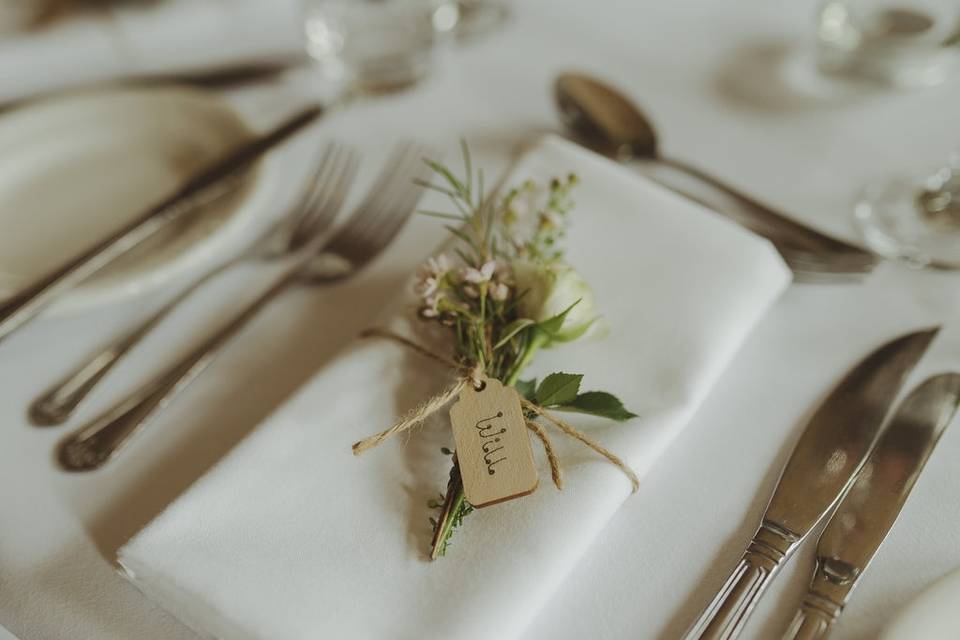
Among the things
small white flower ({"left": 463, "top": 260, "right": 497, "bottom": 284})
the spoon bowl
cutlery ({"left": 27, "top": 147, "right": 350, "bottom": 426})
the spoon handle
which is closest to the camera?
small white flower ({"left": 463, "top": 260, "right": 497, "bottom": 284})

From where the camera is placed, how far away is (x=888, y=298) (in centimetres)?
73

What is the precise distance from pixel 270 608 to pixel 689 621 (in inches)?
11.0

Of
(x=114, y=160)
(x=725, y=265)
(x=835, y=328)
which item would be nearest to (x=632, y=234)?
(x=725, y=265)

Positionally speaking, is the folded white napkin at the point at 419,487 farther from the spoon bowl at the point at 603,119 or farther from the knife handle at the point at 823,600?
the spoon bowl at the point at 603,119

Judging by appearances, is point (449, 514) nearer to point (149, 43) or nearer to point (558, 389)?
point (558, 389)

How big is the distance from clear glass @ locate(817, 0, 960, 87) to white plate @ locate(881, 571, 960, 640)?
2.37ft

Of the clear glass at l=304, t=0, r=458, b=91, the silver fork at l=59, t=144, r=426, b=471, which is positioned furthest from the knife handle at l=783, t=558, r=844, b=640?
the clear glass at l=304, t=0, r=458, b=91

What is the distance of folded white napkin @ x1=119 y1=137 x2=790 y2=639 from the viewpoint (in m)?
0.49

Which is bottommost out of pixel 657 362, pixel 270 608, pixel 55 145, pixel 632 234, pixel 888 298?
pixel 270 608

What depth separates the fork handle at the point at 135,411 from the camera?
63cm

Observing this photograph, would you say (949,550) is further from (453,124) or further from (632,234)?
(453,124)

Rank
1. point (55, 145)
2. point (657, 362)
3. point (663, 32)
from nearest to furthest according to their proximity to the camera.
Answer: point (657, 362), point (55, 145), point (663, 32)

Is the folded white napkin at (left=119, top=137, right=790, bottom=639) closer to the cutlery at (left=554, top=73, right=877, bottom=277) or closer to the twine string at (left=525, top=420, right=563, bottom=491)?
the twine string at (left=525, top=420, right=563, bottom=491)

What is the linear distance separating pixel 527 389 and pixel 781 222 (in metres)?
0.40
